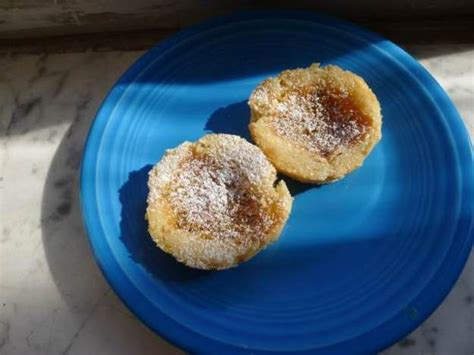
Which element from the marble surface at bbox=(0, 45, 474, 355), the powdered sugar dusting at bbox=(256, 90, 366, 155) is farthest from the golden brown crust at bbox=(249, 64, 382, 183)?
the marble surface at bbox=(0, 45, 474, 355)

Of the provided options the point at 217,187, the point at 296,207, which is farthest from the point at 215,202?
the point at 296,207

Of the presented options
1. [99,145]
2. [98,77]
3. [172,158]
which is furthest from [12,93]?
[172,158]

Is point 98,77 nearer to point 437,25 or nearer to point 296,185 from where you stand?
point 296,185

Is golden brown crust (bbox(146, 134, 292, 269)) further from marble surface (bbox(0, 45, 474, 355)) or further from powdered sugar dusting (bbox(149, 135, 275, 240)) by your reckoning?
marble surface (bbox(0, 45, 474, 355))

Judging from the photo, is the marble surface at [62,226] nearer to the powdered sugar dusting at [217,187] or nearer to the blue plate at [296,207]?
the blue plate at [296,207]

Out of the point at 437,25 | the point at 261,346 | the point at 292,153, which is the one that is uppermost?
the point at 437,25

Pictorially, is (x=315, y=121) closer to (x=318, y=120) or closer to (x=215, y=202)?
(x=318, y=120)
